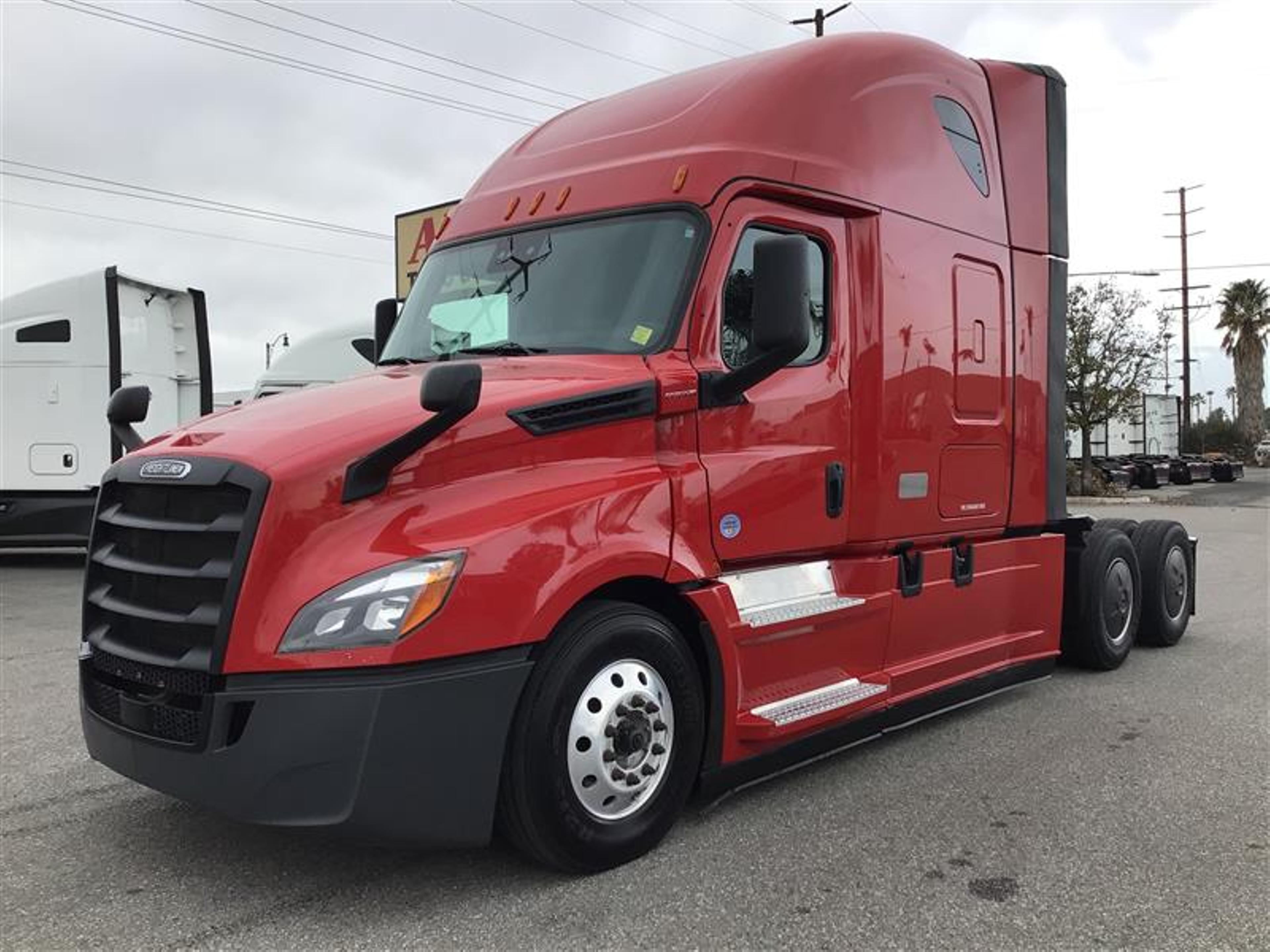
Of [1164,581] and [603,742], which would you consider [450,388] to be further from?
[1164,581]

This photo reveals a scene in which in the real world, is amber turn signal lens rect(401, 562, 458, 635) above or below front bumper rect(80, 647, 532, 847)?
above

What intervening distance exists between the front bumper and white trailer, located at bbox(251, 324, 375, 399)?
41.0ft

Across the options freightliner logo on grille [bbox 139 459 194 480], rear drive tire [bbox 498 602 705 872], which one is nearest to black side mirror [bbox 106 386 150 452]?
freightliner logo on grille [bbox 139 459 194 480]

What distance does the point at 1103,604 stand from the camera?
6758 mm

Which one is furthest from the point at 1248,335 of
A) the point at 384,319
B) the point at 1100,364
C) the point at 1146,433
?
the point at 384,319

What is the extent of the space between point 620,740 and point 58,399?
39.5ft

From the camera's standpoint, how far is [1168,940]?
318 centimetres

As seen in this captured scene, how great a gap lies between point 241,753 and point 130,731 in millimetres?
579

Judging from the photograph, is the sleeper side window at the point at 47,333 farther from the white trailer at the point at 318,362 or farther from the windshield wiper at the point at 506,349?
the windshield wiper at the point at 506,349

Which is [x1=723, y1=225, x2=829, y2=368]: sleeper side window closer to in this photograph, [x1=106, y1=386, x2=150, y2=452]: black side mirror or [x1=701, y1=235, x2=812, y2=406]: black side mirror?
[x1=701, y1=235, x2=812, y2=406]: black side mirror

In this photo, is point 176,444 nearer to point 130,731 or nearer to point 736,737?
point 130,731

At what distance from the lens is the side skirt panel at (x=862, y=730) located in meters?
4.15

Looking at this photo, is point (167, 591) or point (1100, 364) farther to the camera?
point (1100, 364)

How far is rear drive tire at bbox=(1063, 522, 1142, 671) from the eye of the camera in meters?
6.71
